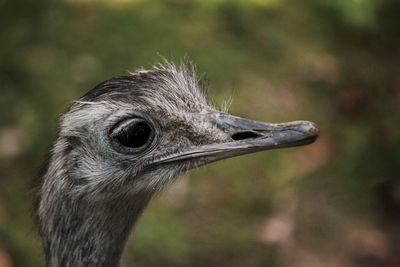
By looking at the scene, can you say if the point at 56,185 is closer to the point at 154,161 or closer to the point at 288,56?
the point at 154,161

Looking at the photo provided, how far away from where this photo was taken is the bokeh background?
372 cm

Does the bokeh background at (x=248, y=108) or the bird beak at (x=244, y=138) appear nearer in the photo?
the bird beak at (x=244, y=138)

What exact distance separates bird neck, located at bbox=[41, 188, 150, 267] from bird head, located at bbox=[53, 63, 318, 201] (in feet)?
0.16

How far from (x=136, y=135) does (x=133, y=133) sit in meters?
0.01

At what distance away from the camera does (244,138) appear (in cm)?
246

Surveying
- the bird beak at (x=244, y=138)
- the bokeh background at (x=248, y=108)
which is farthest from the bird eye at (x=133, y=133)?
the bokeh background at (x=248, y=108)

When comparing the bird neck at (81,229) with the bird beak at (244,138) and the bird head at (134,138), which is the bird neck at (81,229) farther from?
the bird beak at (244,138)

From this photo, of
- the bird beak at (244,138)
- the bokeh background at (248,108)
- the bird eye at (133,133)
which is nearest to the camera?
the bird beak at (244,138)

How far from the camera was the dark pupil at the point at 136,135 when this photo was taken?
98.6 inches

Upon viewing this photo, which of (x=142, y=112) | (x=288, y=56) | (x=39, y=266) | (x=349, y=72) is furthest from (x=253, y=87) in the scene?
(x=142, y=112)

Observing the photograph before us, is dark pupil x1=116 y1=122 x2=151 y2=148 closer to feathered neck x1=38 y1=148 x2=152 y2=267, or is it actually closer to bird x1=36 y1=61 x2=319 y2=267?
bird x1=36 y1=61 x2=319 y2=267

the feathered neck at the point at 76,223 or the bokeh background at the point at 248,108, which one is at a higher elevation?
the bokeh background at the point at 248,108

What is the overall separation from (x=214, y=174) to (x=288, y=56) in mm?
963

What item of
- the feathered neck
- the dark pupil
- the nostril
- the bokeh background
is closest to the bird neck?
the feathered neck
